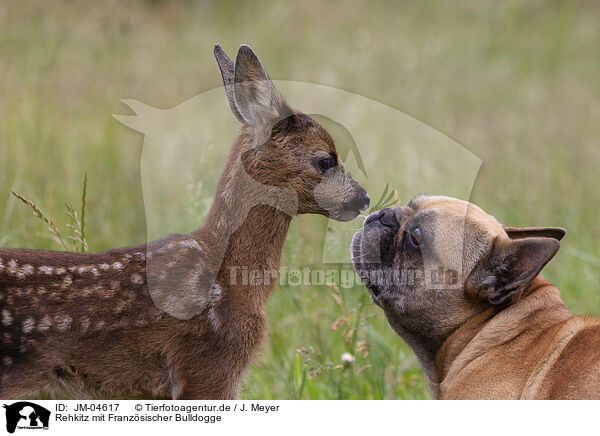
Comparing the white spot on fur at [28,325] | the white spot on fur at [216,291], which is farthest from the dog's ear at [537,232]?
the white spot on fur at [28,325]

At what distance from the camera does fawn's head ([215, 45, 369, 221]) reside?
435 cm

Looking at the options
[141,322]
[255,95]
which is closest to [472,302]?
[255,95]

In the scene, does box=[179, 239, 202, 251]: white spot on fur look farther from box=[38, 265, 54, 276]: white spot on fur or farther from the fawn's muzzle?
the fawn's muzzle

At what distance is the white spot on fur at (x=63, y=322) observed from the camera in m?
3.87

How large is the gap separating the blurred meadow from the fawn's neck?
47 cm

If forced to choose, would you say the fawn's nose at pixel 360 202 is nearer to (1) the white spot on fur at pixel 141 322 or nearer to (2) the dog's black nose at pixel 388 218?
(2) the dog's black nose at pixel 388 218

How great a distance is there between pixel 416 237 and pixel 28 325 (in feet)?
6.93

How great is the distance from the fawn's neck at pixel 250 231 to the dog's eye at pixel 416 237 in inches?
26.9

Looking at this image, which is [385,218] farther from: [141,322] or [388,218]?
[141,322]

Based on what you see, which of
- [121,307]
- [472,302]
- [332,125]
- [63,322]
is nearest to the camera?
[63,322]

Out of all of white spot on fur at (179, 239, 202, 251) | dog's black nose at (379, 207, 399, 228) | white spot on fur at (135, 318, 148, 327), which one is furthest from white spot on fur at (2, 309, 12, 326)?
dog's black nose at (379, 207, 399, 228)

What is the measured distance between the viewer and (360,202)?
14.8ft

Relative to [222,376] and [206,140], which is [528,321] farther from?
[206,140]
